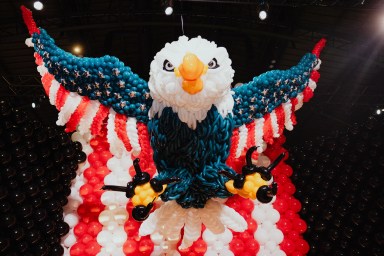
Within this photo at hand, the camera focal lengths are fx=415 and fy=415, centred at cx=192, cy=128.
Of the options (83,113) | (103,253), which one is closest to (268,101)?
(83,113)

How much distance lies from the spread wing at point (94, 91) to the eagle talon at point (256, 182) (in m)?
0.63

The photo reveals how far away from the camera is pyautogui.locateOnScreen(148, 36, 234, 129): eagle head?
204cm

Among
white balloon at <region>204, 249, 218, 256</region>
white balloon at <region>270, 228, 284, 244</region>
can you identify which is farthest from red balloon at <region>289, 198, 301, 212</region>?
white balloon at <region>204, 249, 218, 256</region>

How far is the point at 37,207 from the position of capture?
331 cm

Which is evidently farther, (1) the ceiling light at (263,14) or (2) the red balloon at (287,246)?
(1) the ceiling light at (263,14)

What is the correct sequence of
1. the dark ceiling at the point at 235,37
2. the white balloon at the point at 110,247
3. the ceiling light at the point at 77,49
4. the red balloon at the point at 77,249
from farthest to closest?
the ceiling light at the point at 77,49
the dark ceiling at the point at 235,37
the white balloon at the point at 110,247
the red balloon at the point at 77,249

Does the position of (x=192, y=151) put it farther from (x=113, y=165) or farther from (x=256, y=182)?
(x=113, y=165)

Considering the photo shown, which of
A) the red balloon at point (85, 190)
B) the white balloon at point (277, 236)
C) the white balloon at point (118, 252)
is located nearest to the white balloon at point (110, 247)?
the white balloon at point (118, 252)

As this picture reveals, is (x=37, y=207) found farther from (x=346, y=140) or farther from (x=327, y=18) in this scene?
(x=327, y=18)

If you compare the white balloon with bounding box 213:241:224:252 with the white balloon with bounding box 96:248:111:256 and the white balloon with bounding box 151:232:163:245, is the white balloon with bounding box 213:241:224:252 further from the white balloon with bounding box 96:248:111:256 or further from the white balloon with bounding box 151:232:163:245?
the white balloon with bounding box 96:248:111:256

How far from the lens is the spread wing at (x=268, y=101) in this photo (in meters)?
2.49

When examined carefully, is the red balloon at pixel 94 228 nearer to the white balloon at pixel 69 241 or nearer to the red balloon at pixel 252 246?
the white balloon at pixel 69 241

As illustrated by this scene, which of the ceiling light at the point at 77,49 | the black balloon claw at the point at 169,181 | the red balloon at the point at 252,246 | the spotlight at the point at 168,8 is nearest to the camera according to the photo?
the black balloon claw at the point at 169,181

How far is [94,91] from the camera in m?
2.40
